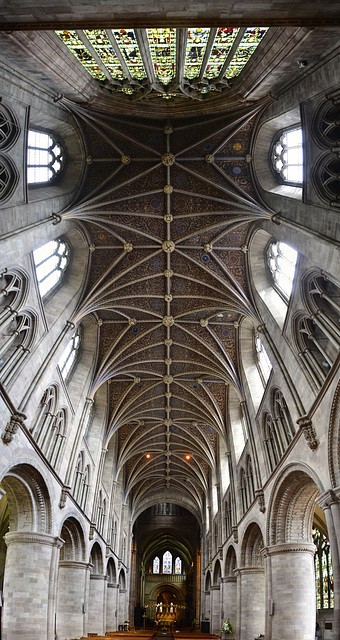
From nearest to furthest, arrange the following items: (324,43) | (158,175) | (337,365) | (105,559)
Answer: (324,43) < (337,365) < (158,175) < (105,559)

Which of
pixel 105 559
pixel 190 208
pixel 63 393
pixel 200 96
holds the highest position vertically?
pixel 200 96

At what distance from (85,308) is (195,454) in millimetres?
21920

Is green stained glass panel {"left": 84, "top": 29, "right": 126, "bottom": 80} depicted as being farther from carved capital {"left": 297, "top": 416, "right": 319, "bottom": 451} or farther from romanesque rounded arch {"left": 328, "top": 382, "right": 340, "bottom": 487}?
carved capital {"left": 297, "top": 416, "right": 319, "bottom": 451}

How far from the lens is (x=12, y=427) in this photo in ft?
49.5

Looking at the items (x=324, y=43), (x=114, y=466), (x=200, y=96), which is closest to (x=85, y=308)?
(x=200, y=96)

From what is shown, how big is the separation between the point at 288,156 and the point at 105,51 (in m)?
7.57

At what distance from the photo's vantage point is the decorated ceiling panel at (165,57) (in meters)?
13.9

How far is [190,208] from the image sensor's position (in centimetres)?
2070

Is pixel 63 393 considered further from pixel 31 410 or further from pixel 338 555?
pixel 338 555

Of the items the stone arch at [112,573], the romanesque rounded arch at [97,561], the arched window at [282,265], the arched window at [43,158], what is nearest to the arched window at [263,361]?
the arched window at [282,265]

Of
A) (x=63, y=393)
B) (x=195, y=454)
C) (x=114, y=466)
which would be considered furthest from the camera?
(x=195, y=454)

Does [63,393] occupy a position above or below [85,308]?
below

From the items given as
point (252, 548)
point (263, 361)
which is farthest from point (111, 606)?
point (263, 361)

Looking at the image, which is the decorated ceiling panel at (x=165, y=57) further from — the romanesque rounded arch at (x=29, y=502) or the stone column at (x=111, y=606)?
the stone column at (x=111, y=606)
